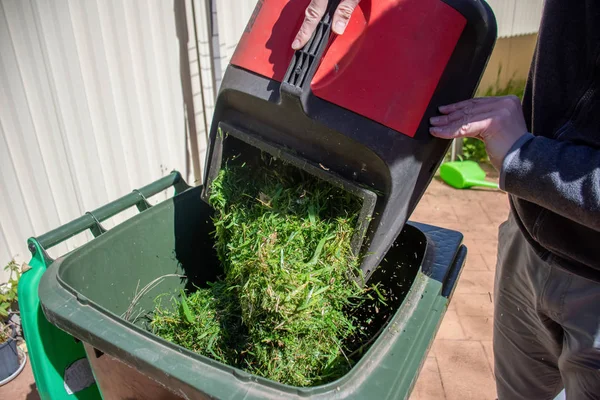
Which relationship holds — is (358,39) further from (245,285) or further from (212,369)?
(212,369)

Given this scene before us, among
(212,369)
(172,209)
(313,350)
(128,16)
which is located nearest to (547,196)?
(313,350)

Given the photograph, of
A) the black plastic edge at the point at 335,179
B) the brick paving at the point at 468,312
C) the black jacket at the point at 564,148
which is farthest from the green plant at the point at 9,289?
the black jacket at the point at 564,148

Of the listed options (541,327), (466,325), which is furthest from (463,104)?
(466,325)

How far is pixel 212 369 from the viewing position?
1.18 meters

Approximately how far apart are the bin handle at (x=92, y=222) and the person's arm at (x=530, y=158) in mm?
1175

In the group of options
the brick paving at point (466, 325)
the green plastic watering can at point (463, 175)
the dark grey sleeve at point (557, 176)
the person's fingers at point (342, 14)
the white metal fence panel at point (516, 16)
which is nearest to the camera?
the dark grey sleeve at point (557, 176)

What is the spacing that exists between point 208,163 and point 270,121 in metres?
0.31

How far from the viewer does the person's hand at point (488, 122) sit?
122 cm

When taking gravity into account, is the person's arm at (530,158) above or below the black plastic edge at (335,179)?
above

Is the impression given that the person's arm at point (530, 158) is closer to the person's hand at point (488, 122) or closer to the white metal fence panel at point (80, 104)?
the person's hand at point (488, 122)

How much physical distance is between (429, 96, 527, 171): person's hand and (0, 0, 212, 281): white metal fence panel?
2.08 meters

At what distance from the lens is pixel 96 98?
267 cm

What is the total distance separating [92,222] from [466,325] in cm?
228

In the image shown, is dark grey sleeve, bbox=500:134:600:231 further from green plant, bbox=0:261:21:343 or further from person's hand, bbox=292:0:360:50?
green plant, bbox=0:261:21:343
